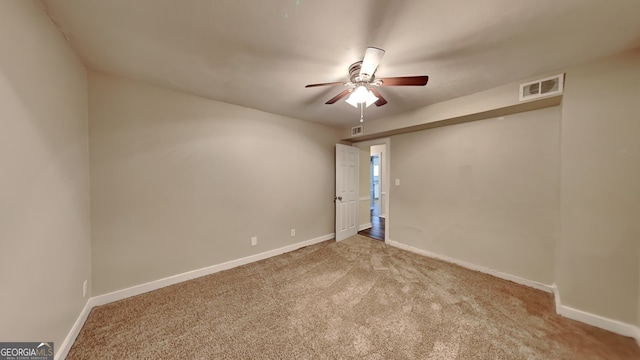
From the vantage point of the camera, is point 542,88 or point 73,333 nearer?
point 73,333

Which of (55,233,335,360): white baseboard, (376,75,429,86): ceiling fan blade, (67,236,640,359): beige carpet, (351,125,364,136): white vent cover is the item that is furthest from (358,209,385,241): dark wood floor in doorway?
(376,75,429,86): ceiling fan blade

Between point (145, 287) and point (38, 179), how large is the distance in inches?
62.1

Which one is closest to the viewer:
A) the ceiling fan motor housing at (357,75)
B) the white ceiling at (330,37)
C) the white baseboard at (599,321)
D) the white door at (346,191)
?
the white ceiling at (330,37)

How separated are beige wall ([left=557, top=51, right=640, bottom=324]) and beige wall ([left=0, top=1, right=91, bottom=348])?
406 centimetres

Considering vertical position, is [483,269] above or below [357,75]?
below

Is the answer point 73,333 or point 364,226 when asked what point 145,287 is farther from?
point 364,226

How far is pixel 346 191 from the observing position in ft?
13.8

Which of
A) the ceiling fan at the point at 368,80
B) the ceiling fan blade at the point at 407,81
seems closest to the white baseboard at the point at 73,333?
the ceiling fan at the point at 368,80

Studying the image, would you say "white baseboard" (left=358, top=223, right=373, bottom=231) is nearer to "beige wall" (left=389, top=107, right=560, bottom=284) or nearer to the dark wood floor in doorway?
the dark wood floor in doorway

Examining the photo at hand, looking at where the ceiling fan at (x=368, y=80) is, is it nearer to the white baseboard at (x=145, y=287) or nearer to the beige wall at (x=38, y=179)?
the beige wall at (x=38, y=179)

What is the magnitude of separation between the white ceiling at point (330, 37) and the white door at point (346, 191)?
2.05 metres

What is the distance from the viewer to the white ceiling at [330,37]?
1259mm

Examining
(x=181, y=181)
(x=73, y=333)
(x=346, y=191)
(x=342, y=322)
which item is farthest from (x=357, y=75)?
(x=73, y=333)

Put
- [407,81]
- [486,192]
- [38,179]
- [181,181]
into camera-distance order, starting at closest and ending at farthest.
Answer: [38,179], [407,81], [181,181], [486,192]
